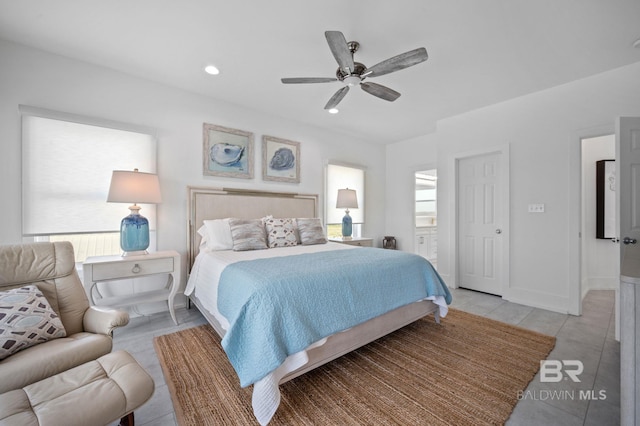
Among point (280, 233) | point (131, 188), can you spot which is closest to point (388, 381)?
point (280, 233)

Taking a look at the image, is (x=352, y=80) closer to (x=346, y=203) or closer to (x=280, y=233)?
(x=280, y=233)

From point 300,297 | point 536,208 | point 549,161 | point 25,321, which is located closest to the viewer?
point 25,321

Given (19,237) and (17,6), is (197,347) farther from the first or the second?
(17,6)

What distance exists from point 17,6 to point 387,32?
9.34ft

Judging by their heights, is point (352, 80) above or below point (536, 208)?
above

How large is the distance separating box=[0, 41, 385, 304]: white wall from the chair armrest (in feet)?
5.02

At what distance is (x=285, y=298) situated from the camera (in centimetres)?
160

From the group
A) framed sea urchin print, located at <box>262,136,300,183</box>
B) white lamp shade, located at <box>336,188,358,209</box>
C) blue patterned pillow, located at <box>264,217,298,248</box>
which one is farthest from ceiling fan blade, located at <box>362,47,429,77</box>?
white lamp shade, located at <box>336,188,358,209</box>

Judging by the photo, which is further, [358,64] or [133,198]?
[133,198]

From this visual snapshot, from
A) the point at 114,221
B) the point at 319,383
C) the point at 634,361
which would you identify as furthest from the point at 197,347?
the point at 634,361

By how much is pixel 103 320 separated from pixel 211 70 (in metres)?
2.51

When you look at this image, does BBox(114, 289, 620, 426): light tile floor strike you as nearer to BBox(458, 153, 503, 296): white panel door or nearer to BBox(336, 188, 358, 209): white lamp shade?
BBox(458, 153, 503, 296): white panel door

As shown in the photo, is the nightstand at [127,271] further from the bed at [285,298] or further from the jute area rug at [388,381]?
the jute area rug at [388,381]

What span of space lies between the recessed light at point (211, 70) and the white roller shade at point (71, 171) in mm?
1091
